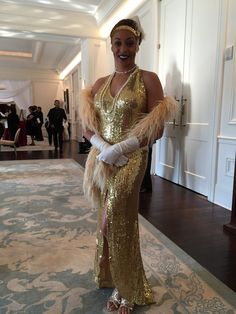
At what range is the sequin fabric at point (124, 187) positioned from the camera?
3.92 feet

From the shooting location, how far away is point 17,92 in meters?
12.1

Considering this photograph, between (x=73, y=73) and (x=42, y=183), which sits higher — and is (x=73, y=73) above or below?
above

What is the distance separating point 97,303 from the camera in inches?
54.6

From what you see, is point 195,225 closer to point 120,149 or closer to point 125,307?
point 125,307

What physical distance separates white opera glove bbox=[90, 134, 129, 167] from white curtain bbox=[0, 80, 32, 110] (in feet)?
38.3

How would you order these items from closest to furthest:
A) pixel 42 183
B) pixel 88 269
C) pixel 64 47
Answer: pixel 88 269 → pixel 42 183 → pixel 64 47

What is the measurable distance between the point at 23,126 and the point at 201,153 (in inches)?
279

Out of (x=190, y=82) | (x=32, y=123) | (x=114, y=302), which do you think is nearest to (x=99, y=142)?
(x=114, y=302)

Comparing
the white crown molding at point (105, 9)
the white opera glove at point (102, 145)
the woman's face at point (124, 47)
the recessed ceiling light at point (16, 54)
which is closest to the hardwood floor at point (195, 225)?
the white opera glove at point (102, 145)

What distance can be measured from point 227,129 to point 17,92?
1112 cm

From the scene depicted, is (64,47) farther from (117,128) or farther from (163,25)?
(117,128)

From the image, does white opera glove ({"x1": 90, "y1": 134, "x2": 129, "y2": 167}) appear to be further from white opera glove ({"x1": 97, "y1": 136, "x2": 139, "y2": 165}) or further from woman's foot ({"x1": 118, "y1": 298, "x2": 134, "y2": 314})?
woman's foot ({"x1": 118, "y1": 298, "x2": 134, "y2": 314})

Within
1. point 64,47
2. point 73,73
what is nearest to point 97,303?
point 64,47

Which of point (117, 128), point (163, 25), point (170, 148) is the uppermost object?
point (163, 25)
